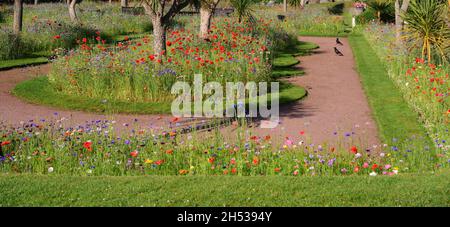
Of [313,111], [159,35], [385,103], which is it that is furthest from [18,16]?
[385,103]

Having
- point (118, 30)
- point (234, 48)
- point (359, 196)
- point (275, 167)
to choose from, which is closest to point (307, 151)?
point (275, 167)

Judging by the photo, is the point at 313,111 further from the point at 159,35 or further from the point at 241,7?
the point at 241,7

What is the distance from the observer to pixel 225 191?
6316 millimetres

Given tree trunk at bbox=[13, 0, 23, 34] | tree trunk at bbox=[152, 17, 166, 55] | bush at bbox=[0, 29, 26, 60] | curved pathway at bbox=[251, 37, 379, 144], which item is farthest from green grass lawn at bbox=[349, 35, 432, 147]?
tree trunk at bbox=[13, 0, 23, 34]

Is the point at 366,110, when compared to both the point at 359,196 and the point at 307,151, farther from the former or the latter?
the point at 359,196

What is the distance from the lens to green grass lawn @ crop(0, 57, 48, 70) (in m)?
17.0

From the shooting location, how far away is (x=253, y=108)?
11148 mm

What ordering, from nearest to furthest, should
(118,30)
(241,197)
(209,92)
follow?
(241,197) < (209,92) < (118,30)

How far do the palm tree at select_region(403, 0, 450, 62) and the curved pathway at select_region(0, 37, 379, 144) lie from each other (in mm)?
1844

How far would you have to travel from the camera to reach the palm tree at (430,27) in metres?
15.3

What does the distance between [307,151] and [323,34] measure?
21764 mm

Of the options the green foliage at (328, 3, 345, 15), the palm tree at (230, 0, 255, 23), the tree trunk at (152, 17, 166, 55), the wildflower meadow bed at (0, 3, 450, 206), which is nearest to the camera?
the wildflower meadow bed at (0, 3, 450, 206)

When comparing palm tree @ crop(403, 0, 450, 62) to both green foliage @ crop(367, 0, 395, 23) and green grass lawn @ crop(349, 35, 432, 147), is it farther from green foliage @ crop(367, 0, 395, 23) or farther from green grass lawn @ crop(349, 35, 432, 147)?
green foliage @ crop(367, 0, 395, 23)

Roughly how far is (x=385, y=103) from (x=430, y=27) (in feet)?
13.9
